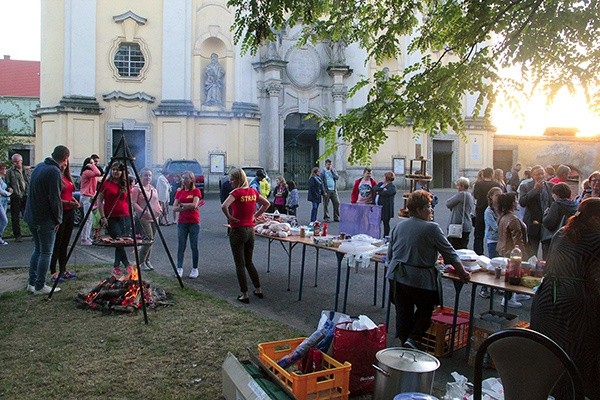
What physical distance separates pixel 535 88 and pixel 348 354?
3.05m

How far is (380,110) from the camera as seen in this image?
5.25 m

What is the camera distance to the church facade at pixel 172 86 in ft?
89.8

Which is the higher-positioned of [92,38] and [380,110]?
[92,38]

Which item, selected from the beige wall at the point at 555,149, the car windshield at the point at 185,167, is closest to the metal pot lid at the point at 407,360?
the car windshield at the point at 185,167

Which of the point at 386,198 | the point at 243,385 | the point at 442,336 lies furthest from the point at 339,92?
the point at 243,385

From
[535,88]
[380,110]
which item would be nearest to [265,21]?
[380,110]

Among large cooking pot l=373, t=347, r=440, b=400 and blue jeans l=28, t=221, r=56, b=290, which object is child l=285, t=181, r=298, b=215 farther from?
large cooking pot l=373, t=347, r=440, b=400

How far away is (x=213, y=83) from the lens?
95.2 feet

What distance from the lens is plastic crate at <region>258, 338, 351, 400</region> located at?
13.6 feet

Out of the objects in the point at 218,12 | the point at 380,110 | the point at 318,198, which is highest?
the point at 218,12

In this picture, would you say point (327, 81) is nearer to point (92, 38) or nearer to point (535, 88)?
point (92, 38)

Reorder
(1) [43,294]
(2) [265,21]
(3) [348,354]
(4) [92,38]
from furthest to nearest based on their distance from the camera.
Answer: (4) [92,38] < (1) [43,294] < (2) [265,21] < (3) [348,354]

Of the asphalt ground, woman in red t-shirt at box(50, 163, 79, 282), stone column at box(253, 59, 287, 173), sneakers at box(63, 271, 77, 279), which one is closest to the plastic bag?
the asphalt ground

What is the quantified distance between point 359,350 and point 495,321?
1713mm
